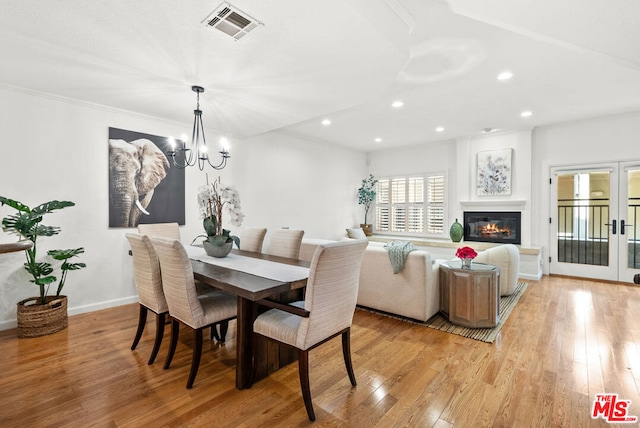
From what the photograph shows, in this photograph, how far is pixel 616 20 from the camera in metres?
1.68

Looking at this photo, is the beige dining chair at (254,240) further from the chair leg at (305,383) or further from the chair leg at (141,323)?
the chair leg at (305,383)

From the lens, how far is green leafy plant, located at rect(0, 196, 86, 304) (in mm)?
2836

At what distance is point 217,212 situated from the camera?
9.22 ft

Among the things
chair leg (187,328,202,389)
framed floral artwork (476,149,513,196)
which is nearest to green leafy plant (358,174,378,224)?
framed floral artwork (476,149,513,196)

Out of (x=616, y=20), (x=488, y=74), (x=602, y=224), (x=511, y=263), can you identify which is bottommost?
(x=511, y=263)

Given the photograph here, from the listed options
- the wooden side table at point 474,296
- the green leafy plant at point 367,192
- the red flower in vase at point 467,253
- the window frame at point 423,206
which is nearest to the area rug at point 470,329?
the wooden side table at point 474,296

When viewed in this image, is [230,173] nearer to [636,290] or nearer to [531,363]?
[531,363]

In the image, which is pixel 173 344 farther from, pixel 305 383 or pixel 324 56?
pixel 324 56

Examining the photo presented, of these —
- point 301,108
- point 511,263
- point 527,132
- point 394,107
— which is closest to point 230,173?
point 301,108

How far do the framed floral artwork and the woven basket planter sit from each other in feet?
22.2

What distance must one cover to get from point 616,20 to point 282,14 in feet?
6.33

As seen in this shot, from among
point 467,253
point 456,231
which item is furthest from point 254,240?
point 456,231

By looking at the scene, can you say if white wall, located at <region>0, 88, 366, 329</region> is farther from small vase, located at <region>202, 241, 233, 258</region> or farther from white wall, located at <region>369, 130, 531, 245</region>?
white wall, located at <region>369, 130, 531, 245</region>

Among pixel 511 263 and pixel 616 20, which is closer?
pixel 616 20
